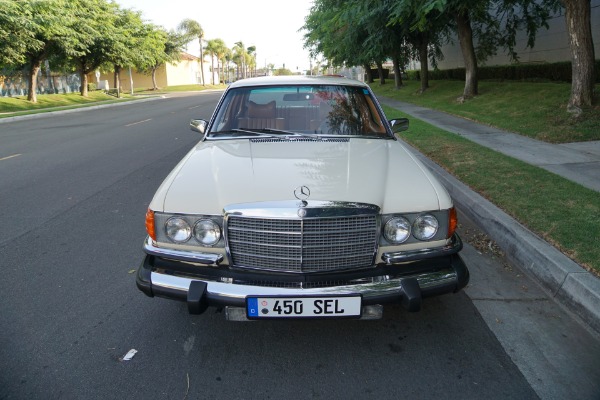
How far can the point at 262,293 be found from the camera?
2609 mm

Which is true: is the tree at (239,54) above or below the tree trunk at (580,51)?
above

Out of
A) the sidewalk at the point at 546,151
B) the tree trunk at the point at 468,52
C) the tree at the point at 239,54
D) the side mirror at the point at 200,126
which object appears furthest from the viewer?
the tree at the point at 239,54

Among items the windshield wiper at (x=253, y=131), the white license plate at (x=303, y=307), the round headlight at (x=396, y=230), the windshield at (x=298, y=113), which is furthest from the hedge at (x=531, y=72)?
→ the white license plate at (x=303, y=307)

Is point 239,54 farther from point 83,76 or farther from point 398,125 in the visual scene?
point 398,125

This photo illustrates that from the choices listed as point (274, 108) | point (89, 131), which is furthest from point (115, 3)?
point (274, 108)

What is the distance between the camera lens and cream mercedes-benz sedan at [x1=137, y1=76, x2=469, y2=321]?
263 centimetres

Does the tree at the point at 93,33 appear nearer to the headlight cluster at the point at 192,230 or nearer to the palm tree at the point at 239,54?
the headlight cluster at the point at 192,230

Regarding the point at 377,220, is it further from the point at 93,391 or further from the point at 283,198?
the point at 93,391

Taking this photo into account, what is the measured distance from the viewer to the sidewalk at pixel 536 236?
11.0 ft

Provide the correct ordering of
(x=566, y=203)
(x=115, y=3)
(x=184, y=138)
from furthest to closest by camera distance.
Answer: (x=115, y=3) < (x=184, y=138) < (x=566, y=203)

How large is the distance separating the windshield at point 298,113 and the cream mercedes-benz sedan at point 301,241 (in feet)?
3.05

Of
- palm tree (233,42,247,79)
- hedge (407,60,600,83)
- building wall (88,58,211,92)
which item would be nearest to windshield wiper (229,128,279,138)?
hedge (407,60,600,83)

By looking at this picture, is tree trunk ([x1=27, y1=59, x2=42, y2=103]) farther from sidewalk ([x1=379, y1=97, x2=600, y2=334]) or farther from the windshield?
the windshield

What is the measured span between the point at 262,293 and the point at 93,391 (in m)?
1.08
